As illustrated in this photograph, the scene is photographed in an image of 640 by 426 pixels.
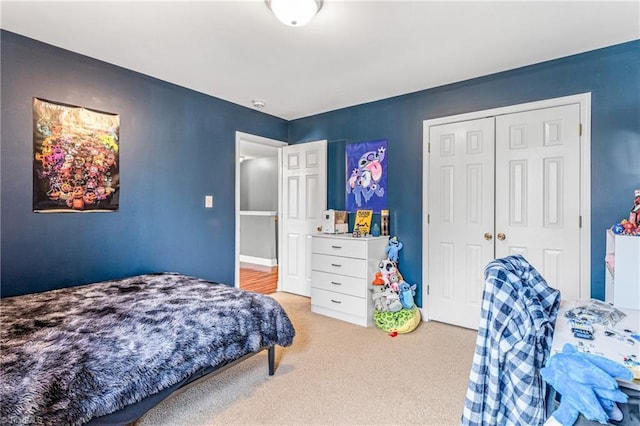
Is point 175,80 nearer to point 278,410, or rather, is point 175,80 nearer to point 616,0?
point 278,410

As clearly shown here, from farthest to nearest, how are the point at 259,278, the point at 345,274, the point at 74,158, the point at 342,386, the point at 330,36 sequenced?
the point at 259,278 < the point at 345,274 < the point at 74,158 < the point at 330,36 < the point at 342,386

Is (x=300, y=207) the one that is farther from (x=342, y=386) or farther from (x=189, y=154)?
(x=342, y=386)

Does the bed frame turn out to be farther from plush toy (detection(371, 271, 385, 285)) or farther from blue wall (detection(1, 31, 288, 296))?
plush toy (detection(371, 271, 385, 285))

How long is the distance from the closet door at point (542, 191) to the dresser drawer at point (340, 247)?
48.6 inches

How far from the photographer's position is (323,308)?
354 cm

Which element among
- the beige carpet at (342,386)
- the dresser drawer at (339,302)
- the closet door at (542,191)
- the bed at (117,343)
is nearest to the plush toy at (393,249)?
the dresser drawer at (339,302)

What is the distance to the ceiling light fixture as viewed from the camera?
1.80m

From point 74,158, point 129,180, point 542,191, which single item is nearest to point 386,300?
point 542,191

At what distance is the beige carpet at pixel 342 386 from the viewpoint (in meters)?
1.80

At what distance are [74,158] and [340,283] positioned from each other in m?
2.56

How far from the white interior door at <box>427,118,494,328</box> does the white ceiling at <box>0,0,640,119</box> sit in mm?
594

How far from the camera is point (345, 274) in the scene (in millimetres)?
3352

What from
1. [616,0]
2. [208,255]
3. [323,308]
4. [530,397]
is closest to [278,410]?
[530,397]

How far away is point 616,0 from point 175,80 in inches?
130
